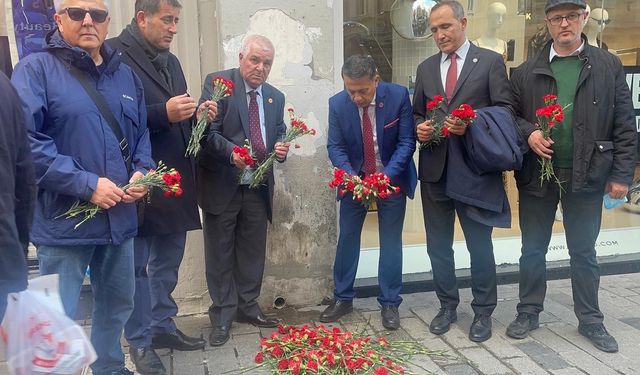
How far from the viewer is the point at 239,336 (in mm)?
4016

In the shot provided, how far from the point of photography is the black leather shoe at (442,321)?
4039 millimetres

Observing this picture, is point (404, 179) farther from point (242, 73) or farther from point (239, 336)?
point (239, 336)

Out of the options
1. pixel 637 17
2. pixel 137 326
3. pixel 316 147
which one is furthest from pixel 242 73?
pixel 637 17

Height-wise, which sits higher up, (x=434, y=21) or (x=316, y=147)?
(x=434, y=21)

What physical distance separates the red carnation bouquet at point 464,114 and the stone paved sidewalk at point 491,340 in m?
1.53

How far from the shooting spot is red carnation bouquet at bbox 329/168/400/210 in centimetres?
373

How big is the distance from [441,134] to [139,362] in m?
2.40

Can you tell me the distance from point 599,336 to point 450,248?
3.70 feet

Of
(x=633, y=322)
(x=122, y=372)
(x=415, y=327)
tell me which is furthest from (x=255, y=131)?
(x=633, y=322)

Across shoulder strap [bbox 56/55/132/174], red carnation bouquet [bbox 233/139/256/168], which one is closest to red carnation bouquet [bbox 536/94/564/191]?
red carnation bouquet [bbox 233/139/256/168]

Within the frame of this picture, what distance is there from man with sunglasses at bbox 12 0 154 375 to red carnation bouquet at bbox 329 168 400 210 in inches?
54.3

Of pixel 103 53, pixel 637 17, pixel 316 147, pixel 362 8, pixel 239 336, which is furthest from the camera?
pixel 637 17

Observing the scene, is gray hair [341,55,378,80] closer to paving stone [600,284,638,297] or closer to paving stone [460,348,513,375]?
paving stone [460,348,513,375]

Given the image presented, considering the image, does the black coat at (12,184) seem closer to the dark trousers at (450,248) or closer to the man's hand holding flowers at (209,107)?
the man's hand holding flowers at (209,107)
